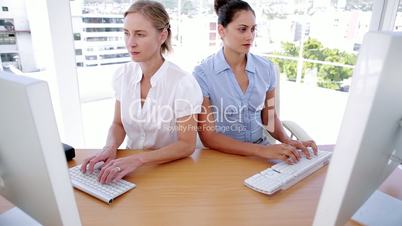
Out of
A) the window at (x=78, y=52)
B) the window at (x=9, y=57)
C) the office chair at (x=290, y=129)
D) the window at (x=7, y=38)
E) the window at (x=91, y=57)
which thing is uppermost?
the window at (x=7, y=38)

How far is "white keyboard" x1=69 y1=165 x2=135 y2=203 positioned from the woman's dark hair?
0.98 metres

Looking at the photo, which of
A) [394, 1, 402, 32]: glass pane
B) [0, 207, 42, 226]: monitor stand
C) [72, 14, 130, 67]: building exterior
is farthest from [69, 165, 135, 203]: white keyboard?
[394, 1, 402, 32]: glass pane

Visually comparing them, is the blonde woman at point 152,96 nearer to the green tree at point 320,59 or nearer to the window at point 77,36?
the window at point 77,36

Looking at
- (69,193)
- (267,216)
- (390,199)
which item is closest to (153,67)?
(267,216)

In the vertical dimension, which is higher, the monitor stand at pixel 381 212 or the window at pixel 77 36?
the window at pixel 77 36

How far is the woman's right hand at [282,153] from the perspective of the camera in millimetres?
1062

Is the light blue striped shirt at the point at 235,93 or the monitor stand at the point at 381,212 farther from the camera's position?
the light blue striped shirt at the point at 235,93

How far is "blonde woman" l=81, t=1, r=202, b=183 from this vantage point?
1176 millimetres

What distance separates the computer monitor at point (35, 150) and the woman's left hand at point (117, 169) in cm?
37

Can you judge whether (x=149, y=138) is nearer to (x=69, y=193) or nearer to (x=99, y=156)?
(x=99, y=156)

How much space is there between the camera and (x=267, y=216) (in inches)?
31.8

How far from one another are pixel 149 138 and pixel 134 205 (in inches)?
21.4

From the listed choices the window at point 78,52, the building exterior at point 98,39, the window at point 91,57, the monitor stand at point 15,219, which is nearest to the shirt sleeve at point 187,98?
the monitor stand at point 15,219

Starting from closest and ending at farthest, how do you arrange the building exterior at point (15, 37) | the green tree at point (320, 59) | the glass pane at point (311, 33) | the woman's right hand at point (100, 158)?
the woman's right hand at point (100, 158), the building exterior at point (15, 37), the glass pane at point (311, 33), the green tree at point (320, 59)
